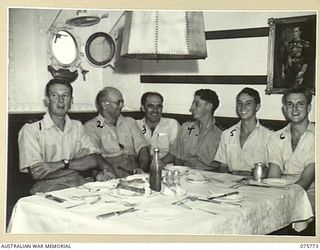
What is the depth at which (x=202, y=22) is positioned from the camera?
914 millimetres

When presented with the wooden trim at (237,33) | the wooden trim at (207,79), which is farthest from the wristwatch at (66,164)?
the wooden trim at (237,33)

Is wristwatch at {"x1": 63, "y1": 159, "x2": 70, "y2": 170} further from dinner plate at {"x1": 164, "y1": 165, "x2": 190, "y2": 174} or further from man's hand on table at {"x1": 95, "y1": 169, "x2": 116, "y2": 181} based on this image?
dinner plate at {"x1": 164, "y1": 165, "x2": 190, "y2": 174}

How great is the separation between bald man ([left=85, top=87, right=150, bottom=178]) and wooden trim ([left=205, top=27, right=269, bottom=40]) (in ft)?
0.74

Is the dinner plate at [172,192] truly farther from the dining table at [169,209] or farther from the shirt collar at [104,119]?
the shirt collar at [104,119]

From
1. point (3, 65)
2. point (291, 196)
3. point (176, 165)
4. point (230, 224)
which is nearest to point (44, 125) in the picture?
point (3, 65)

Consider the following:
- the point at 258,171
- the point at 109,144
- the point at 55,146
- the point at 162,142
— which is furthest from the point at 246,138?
the point at 55,146

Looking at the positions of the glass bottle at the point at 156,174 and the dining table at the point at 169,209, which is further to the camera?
the glass bottle at the point at 156,174

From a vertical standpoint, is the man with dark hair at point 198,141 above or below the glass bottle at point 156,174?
above

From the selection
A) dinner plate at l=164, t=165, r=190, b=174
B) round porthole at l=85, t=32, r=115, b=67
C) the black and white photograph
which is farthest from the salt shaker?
round porthole at l=85, t=32, r=115, b=67

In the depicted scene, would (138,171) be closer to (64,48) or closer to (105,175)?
(105,175)

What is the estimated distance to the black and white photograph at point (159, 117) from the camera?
2.90ft

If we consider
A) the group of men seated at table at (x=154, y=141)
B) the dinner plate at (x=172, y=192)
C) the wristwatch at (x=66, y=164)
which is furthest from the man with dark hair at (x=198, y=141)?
the wristwatch at (x=66, y=164)

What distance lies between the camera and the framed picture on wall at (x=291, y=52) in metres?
0.91

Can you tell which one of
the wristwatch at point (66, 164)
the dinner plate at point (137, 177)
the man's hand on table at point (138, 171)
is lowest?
the dinner plate at point (137, 177)
